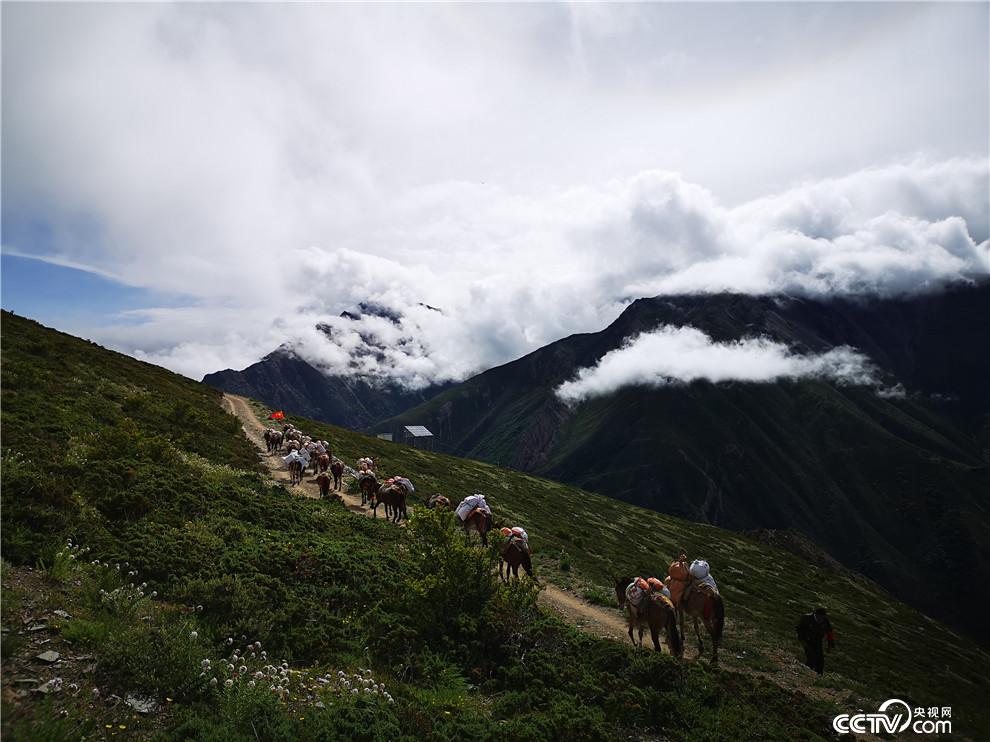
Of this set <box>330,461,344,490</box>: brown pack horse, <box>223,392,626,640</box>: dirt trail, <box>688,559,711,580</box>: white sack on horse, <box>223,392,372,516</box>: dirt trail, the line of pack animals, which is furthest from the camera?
<box>330,461,344,490</box>: brown pack horse

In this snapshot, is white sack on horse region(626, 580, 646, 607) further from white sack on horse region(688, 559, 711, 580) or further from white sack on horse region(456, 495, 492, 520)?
white sack on horse region(456, 495, 492, 520)

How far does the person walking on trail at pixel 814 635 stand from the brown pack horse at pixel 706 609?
13.2 feet

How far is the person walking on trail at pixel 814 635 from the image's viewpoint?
18375 mm

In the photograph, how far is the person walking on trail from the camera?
18.4 m

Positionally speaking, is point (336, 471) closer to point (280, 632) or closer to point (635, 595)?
point (280, 632)

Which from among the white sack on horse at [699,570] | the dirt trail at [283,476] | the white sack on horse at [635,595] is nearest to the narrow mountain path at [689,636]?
the white sack on horse at [635,595]

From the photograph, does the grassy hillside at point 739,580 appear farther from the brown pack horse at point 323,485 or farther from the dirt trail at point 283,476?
the brown pack horse at point 323,485

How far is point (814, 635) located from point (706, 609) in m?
5.30

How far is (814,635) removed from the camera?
18625 mm

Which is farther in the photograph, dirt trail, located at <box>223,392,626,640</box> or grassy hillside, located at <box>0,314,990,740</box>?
dirt trail, located at <box>223,392,626,640</box>

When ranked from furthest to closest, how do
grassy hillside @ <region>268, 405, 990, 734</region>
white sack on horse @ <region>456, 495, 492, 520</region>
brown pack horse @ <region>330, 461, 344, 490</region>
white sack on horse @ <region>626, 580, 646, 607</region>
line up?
brown pack horse @ <region>330, 461, 344, 490</region> < white sack on horse @ <region>456, 495, 492, 520</region> < grassy hillside @ <region>268, 405, 990, 734</region> < white sack on horse @ <region>626, 580, 646, 607</region>

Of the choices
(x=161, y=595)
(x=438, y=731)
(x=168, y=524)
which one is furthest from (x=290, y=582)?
(x=438, y=731)

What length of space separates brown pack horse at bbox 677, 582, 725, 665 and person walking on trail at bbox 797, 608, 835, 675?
401 cm

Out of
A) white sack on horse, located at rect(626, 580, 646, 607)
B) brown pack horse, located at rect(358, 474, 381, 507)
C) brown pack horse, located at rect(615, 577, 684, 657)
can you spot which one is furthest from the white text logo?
brown pack horse, located at rect(358, 474, 381, 507)
